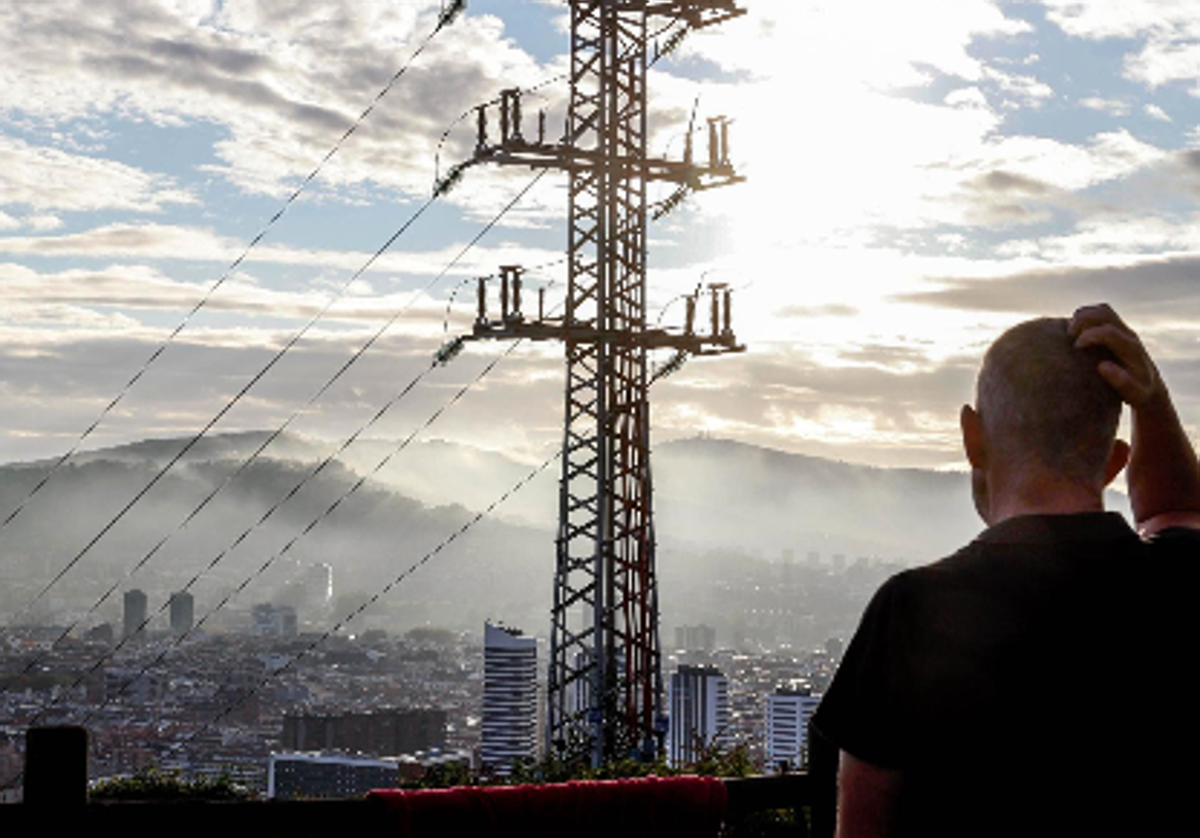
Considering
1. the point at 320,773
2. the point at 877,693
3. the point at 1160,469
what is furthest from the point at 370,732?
the point at 877,693

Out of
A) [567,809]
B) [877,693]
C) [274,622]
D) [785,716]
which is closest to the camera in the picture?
[877,693]

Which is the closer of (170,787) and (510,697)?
(170,787)

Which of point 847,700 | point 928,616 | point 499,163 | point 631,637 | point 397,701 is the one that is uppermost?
point 499,163

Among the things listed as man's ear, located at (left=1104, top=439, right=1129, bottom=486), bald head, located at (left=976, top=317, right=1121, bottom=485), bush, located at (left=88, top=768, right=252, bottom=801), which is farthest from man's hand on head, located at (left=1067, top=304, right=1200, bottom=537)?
bush, located at (left=88, top=768, right=252, bottom=801)

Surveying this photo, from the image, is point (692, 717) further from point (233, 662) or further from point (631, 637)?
point (233, 662)

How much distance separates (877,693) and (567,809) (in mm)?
1952

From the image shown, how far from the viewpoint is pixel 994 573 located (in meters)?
1.91

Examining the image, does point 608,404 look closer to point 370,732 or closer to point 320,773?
point 320,773

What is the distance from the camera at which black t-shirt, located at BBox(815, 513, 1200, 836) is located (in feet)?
6.17

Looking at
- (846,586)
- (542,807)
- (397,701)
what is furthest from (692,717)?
(846,586)

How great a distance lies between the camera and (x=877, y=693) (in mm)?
1888

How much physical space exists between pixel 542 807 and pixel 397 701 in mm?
68331

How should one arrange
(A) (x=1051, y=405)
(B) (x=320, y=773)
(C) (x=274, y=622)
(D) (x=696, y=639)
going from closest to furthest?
1. (A) (x=1051, y=405)
2. (B) (x=320, y=773)
3. (D) (x=696, y=639)
4. (C) (x=274, y=622)

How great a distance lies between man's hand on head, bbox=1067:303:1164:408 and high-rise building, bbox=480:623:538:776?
20.5m
